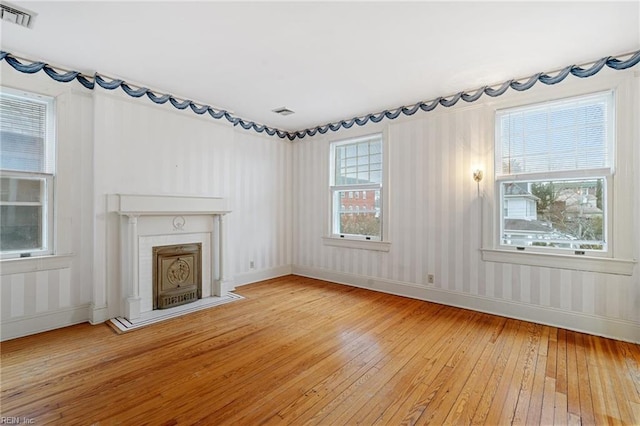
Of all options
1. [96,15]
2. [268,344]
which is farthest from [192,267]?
Result: [96,15]

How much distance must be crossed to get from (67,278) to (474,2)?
15.4ft

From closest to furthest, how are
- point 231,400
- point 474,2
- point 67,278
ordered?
point 231,400
point 474,2
point 67,278

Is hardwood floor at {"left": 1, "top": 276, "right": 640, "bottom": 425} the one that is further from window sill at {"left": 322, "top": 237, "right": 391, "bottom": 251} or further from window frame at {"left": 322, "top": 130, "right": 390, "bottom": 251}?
window frame at {"left": 322, "top": 130, "right": 390, "bottom": 251}

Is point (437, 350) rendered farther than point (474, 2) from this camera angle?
Yes

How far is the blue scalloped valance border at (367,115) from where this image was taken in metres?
2.93

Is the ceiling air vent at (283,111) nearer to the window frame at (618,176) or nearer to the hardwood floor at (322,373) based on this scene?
the hardwood floor at (322,373)

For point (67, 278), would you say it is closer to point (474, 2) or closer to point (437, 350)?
point (437, 350)

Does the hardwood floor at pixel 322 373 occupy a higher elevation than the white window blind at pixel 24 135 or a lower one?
lower

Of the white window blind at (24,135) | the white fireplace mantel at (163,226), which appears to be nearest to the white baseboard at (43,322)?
the white fireplace mantel at (163,226)

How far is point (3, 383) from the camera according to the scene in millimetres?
2180

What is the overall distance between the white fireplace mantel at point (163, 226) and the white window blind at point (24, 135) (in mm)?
774

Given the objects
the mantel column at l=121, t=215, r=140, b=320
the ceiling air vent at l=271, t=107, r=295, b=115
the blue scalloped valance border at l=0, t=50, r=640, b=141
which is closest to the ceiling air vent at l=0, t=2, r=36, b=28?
the blue scalloped valance border at l=0, t=50, r=640, b=141

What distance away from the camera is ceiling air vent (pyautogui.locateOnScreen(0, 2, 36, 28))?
225cm

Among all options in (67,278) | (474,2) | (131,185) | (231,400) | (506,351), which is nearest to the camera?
(231,400)
